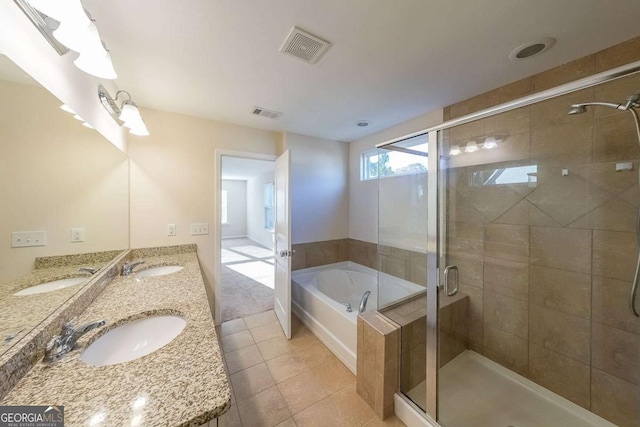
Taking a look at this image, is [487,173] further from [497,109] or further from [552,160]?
[497,109]

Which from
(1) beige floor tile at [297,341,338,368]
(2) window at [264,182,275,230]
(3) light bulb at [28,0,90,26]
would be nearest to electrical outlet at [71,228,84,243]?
(3) light bulb at [28,0,90,26]

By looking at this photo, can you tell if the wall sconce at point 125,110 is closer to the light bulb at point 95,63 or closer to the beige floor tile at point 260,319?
the light bulb at point 95,63

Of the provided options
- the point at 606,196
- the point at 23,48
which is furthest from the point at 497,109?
the point at 23,48

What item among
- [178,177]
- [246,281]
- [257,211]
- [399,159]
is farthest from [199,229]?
[257,211]

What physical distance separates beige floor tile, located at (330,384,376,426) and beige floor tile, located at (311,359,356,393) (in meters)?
0.06

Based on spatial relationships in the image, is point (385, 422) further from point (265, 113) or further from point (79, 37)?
point (265, 113)

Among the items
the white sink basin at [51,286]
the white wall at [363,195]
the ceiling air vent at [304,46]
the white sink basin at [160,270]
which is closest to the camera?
the white sink basin at [51,286]

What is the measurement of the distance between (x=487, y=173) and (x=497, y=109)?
89 centimetres

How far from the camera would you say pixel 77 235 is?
1.34m

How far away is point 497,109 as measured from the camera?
1.24m

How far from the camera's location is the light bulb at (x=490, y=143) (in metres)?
1.89

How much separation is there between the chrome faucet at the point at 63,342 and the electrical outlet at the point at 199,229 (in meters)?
1.67

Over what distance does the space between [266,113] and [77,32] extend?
1.62 meters

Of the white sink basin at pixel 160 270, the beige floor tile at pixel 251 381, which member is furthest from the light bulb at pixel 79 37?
the beige floor tile at pixel 251 381
